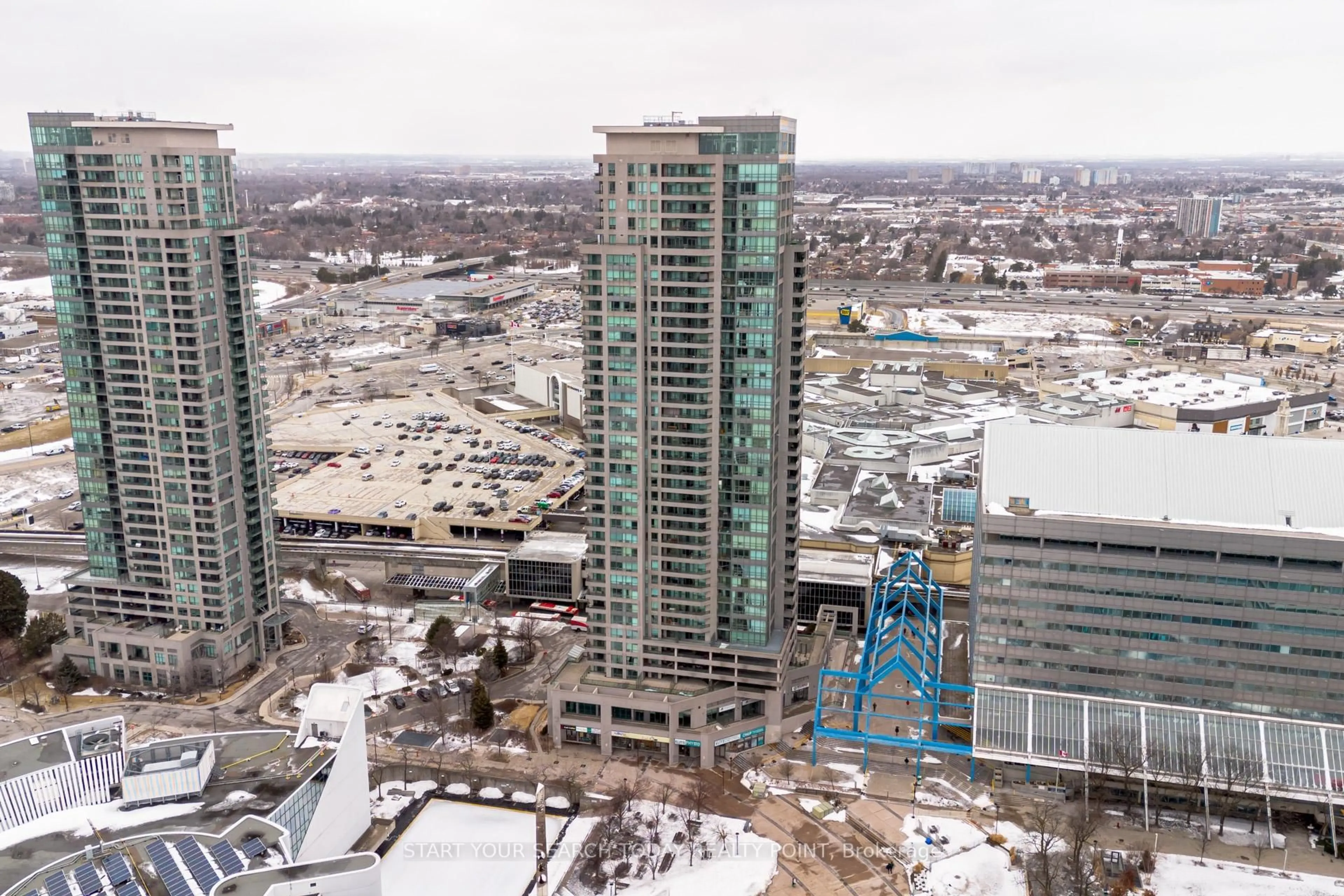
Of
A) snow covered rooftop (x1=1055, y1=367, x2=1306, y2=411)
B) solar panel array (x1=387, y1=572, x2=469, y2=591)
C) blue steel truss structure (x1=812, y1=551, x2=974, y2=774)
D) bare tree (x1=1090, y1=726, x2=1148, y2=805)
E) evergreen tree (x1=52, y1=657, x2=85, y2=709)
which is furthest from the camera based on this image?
snow covered rooftop (x1=1055, y1=367, x2=1306, y2=411)

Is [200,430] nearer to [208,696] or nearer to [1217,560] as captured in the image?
[208,696]

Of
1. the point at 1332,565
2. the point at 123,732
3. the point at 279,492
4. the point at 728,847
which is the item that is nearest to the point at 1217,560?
the point at 1332,565

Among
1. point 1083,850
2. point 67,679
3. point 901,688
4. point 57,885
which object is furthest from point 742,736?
point 67,679

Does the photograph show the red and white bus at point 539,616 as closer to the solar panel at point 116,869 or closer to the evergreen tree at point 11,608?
the evergreen tree at point 11,608

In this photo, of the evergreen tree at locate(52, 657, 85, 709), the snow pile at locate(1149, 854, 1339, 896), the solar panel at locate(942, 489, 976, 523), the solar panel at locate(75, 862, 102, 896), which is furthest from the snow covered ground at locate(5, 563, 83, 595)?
the snow pile at locate(1149, 854, 1339, 896)

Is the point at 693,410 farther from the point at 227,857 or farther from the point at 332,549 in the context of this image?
the point at 332,549

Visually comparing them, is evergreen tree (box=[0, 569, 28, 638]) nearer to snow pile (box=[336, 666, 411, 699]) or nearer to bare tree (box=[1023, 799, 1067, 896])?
snow pile (box=[336, 666, 411, 699])

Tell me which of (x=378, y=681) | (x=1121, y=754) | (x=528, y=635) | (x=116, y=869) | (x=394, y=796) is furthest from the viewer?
(x=528, y=635)
